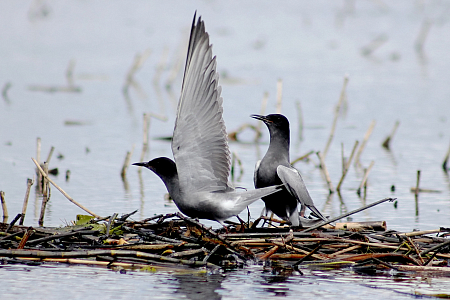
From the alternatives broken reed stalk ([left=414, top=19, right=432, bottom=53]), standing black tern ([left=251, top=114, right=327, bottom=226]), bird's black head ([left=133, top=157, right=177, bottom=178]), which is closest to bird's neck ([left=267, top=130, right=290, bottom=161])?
standing black tern ([left=251, top=114, right=327, bottom=226])

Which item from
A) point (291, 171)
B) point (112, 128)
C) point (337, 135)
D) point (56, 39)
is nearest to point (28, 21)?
point (56, 39)

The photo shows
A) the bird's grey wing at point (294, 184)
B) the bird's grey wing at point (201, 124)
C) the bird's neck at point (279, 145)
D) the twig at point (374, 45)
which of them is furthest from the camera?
the twig at point (374, 45)

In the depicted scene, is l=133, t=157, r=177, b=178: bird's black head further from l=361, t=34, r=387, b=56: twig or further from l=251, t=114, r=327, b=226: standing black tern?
l=361, t=34, r=387, b=56: twig

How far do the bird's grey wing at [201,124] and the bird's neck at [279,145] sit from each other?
2.86 feet

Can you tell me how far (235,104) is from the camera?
1731cm

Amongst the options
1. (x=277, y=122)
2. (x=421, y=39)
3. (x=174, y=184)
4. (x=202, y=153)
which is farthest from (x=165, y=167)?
(x=421, y=39)

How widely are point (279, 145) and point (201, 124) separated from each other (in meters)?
1.24

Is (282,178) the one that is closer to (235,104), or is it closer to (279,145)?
(279,145)

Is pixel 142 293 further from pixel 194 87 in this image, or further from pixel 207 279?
pixel 194 87

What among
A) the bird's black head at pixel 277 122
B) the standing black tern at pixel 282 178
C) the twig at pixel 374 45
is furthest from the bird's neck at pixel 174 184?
the twig at pixel 374 45

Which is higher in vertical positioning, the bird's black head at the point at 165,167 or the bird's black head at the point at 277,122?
the bird's black head at the point at 277,122

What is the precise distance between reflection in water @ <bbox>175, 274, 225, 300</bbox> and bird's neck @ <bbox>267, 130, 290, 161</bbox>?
6.54ft

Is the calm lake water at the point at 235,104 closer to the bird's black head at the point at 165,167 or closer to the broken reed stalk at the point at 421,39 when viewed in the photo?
the broken reed stalk at the point at 421,39

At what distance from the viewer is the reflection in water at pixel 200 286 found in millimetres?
6008
